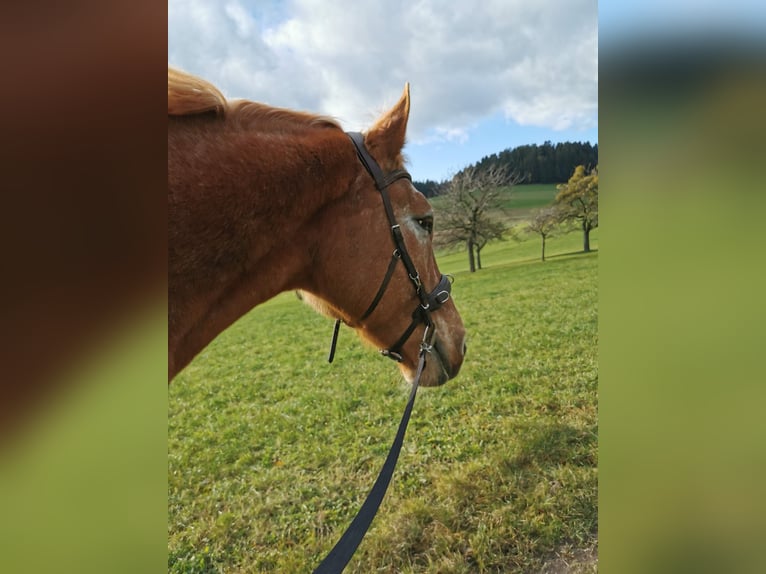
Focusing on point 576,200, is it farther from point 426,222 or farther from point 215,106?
point 215,106

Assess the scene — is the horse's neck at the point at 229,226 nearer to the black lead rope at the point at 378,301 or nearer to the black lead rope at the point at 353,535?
the black lead rope at the point at 378,301

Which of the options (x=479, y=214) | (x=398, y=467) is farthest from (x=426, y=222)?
(x=479, y=214)

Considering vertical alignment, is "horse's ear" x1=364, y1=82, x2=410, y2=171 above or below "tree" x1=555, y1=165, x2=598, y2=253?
below

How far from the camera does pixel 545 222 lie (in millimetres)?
33000

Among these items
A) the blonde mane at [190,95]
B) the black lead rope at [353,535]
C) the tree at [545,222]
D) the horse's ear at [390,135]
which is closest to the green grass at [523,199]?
the tree at [545,222]

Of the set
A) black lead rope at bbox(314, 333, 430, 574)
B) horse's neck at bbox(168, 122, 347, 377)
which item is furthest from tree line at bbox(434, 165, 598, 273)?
black lead rope at bbox(314, 333, 430, 574)

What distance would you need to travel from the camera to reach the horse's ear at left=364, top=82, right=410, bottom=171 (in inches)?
87.8

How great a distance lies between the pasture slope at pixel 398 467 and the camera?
3.00 metres

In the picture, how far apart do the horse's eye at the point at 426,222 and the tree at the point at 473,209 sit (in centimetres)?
3128

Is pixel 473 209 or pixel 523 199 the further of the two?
pixel 523 199

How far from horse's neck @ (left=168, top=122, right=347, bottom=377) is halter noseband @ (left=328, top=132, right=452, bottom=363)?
0.97ft

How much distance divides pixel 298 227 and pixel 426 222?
80 centimetres

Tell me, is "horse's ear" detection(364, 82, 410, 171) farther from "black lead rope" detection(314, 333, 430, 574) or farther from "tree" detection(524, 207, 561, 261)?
"tree" detection(524, 207, 561, 261)
